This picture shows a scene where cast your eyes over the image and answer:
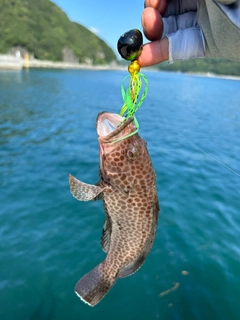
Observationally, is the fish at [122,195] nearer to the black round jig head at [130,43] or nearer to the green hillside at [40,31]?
the black round jig head at [130,43]

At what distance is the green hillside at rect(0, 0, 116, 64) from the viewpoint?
127312mm

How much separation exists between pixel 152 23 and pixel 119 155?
1357mm

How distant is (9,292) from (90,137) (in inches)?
497

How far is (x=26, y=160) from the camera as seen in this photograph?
12992 mm

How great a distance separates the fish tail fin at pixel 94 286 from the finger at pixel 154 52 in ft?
7.61

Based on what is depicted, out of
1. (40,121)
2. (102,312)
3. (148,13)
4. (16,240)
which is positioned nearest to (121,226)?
(148,13)

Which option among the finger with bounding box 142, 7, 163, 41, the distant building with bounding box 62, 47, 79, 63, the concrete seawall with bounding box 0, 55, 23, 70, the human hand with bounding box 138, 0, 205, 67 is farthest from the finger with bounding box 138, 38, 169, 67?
the distant building with bounding box 62, 47, 79, 63

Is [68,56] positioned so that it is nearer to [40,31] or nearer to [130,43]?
[40,31]

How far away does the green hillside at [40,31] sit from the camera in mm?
127312

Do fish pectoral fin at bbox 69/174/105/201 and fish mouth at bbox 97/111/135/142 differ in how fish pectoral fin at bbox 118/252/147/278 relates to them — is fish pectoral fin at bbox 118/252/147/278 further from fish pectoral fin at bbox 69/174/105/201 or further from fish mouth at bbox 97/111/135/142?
fish mouth at bbox 97/111/135/142

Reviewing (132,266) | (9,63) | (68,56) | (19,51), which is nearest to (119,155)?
(132,266)

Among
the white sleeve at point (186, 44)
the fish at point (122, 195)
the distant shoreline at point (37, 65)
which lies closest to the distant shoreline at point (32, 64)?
the distant shoreline at point (37, 65)

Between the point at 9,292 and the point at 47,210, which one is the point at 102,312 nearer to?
the point at 9,292

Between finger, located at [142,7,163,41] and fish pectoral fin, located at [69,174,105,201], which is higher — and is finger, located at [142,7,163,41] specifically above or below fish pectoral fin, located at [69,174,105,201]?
above
